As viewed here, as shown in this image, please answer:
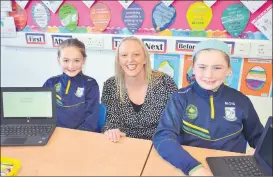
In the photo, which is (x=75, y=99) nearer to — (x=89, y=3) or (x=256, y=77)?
(x=89, y=3)

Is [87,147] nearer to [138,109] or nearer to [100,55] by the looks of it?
[138,109]

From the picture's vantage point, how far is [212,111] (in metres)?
1.25

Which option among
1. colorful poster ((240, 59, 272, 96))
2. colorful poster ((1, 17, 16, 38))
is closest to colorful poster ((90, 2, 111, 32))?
colorful poster ((1, 17, 16, 38))

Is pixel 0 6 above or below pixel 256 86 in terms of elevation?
above

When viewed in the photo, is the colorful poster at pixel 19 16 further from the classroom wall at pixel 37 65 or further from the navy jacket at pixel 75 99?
the navy jacket at pixel 75 99

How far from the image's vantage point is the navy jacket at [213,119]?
1.25 meters

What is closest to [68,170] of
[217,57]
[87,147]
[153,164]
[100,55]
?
[87,147]

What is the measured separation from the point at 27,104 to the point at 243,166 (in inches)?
37.3

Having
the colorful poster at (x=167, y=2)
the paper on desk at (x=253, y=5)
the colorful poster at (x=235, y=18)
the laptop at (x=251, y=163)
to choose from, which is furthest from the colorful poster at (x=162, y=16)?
the laptop at (x=251, y=163)

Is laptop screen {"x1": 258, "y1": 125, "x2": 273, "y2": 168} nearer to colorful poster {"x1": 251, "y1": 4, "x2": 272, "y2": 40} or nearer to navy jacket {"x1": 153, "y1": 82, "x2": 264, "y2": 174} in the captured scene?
navy jacket {"x1": 153, "y1": 82, "x2": 264, "y2": 174}

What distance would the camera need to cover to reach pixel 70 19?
2.38m

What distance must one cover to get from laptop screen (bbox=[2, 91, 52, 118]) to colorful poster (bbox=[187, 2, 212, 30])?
51.8 inches

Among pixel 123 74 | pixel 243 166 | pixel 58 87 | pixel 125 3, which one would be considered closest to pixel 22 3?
pixel 125 3

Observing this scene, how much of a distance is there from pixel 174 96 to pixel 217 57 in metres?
0.26
